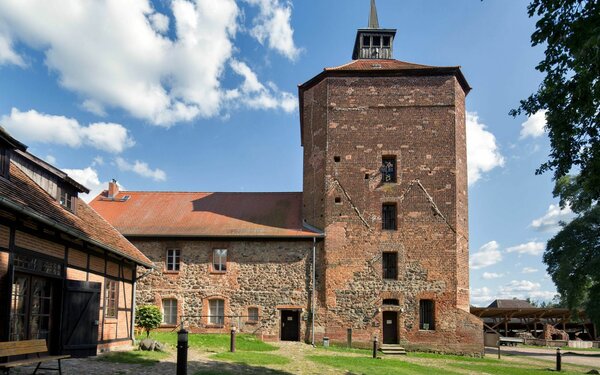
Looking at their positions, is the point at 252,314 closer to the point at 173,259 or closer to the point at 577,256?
the point at 173,259

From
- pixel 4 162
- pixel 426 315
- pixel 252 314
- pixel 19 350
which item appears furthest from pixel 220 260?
pixel 19 350

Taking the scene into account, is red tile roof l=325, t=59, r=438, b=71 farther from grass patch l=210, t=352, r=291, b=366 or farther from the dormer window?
the dormer window

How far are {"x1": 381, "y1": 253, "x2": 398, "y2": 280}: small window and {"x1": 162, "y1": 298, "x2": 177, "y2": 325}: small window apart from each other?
9696 millimetres

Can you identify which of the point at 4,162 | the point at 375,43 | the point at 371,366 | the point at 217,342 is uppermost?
the point at 375,43

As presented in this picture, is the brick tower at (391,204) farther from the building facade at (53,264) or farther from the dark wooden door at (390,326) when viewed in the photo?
the building facade at (53,264)

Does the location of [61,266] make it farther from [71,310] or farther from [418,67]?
[418,67]

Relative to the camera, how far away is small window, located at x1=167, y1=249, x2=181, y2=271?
23.5 m

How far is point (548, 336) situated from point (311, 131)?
89.7ft

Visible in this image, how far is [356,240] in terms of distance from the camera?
2333 centimetres

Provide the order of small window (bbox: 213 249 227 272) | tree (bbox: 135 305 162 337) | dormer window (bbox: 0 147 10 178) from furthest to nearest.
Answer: small window (bbox: 213 249 227 272), tree (bbox: 135 305 162 337), dormer window (bbox: 0 147 10 178)

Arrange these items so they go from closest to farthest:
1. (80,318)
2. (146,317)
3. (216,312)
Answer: (80,318)
(146,317)
(216,312)

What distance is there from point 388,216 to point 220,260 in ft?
26.6

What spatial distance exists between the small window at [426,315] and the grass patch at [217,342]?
22.7 feet

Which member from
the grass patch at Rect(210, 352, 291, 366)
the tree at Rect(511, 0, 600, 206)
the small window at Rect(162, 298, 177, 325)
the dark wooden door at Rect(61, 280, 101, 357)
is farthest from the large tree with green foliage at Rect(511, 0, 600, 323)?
the small window at Rect(162, 298, 177, 325)
